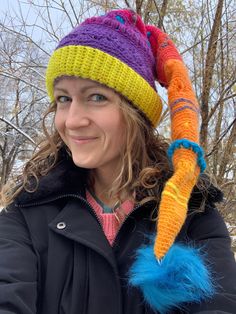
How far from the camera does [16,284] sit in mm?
1212

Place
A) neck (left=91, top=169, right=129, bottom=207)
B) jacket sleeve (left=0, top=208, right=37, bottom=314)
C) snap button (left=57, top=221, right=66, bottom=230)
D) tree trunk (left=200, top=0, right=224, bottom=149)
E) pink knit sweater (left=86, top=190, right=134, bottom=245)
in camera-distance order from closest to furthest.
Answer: jacket sleeve (left=0, top=208, right=37, bottom=314), snap button (left=57, top=221, right=66, bottom=230), pink knit sweater (left=86, top=190, right=134, bottom=245), neck (left=91, top=169, right=129, bottom=207), tree trunk (left=200, top=0, right=224, bottom=149)

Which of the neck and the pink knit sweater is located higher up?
the neck

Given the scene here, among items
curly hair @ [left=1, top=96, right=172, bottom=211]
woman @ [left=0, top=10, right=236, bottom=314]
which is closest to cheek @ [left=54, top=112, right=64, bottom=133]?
woman @ [left=0, top=10, right=236, bottom=314]

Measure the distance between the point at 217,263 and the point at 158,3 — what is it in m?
2.92

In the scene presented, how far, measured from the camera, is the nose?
1.47m

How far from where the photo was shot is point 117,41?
157 centimetres

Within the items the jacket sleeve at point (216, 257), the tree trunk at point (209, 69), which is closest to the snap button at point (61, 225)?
the jacket sleeve at point (216, 257)

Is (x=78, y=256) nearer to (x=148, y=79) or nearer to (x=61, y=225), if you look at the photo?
(x=61, y=225)

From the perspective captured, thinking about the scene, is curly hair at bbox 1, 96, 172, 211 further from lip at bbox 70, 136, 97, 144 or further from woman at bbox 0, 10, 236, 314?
lip at bbox 70, 136, 97, 144

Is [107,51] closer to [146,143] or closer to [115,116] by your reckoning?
[115,116]

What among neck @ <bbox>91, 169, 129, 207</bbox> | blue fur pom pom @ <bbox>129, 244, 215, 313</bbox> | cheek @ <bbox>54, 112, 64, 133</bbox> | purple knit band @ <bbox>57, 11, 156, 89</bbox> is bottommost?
blue fur pom pom @ <bbox>129, 244, 215, 313</bbox>

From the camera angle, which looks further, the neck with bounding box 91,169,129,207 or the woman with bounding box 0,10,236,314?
the neck with bounding box 91,169,129,207

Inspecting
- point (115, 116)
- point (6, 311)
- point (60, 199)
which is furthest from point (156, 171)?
point (6, 311)

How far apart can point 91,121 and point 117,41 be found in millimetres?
368
